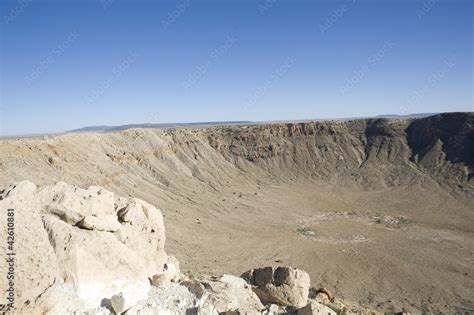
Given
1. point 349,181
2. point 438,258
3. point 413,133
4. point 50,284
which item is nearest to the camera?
point 50,284

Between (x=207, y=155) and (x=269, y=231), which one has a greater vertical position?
(x=207, y=155)

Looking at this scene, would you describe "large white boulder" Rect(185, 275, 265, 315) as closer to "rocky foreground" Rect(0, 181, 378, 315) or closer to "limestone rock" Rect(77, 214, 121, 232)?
"rocky foreground" Rect(0, 181, 378, 315)

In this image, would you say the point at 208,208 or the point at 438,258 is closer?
the point at 438,258

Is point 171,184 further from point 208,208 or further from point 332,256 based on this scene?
point 332,256

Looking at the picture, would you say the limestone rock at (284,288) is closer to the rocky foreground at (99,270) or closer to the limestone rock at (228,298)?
the rocky foreground at (99,270)

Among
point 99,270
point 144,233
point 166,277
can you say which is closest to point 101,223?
point 144,233

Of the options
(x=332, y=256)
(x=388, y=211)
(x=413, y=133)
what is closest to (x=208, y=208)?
(x=332, y=256)
